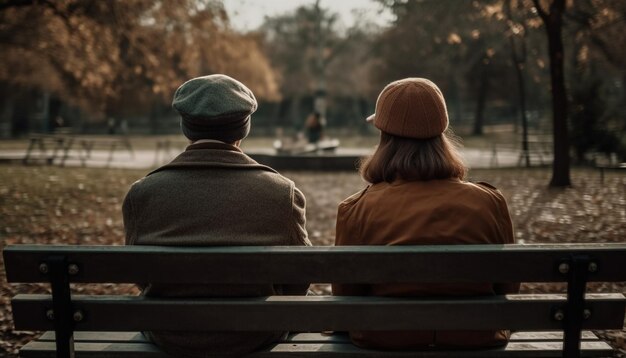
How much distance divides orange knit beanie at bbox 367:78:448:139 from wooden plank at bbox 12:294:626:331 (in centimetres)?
65

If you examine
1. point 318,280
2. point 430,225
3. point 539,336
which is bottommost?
point 539,336

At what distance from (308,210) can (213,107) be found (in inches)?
330

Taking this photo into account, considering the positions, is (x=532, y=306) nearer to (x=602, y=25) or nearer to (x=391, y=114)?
(x=391, y=114)

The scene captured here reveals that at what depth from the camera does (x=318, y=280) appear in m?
2.33

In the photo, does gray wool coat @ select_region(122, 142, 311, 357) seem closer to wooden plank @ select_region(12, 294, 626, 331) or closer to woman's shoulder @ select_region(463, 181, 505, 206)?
wooden plank @ select_region(12, 294, 626, 331)

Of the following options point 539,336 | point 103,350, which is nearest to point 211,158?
point 103,350

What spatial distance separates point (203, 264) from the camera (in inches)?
92.5

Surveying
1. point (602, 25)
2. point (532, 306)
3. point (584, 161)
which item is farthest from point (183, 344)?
point (584, 161)

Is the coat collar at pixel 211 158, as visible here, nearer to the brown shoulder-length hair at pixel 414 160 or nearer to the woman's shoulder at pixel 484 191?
the brown shoulder-length hair at pixel 414 160

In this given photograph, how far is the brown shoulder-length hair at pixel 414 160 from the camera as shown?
8.41 ft

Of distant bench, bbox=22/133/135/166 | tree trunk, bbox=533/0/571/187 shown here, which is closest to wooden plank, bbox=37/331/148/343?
tree trunk, bbox=533/0/571/187

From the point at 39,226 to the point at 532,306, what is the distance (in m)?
8.30

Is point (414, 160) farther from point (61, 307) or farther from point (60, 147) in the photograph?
point (60, 147)

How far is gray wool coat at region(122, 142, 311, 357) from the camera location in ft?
8.22
